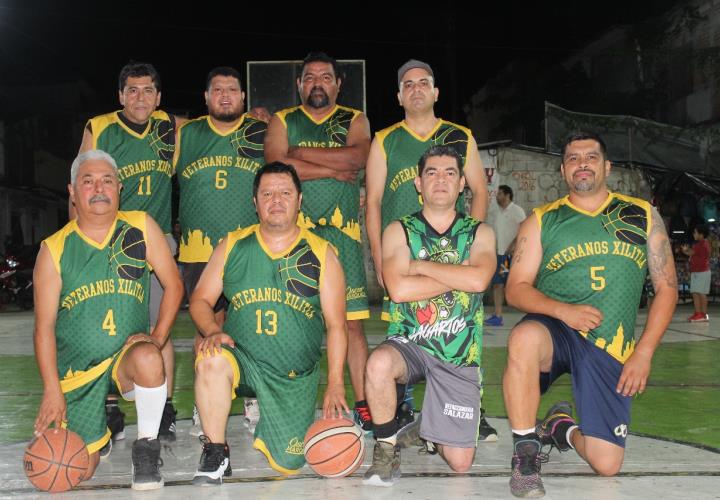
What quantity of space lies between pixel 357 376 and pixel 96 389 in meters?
1.91

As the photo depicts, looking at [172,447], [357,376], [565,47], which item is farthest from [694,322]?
[565,47]

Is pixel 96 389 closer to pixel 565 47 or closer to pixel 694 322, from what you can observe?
pixel 694 322

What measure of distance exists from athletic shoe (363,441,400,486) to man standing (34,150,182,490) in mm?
1017

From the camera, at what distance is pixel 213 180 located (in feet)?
19.7

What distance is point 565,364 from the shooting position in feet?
15.5

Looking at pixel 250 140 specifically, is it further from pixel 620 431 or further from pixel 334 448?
pixel 620 431

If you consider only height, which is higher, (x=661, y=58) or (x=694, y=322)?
(x=661, y=58)

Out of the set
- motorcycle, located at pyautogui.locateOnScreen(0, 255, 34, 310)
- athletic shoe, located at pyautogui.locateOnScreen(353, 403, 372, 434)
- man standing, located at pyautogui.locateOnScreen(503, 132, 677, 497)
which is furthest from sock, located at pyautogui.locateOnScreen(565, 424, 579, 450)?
motorcycle, located at pyautogui.locateOnScreen(0, 255, 34, 310)

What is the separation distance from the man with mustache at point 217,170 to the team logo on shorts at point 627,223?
7.61ft

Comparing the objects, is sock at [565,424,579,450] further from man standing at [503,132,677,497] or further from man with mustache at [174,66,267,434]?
man with mustache at [174,66,267,434]

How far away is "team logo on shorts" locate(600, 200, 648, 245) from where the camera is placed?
480cm

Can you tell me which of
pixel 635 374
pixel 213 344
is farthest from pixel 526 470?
pixel 213 344

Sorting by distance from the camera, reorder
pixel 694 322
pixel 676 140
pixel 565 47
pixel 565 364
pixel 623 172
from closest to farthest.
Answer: pixel 565 364 → pixel 694 322 → pixel 623 172 → pixel 676 140 → pixel 565 47

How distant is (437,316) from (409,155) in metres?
1.34
